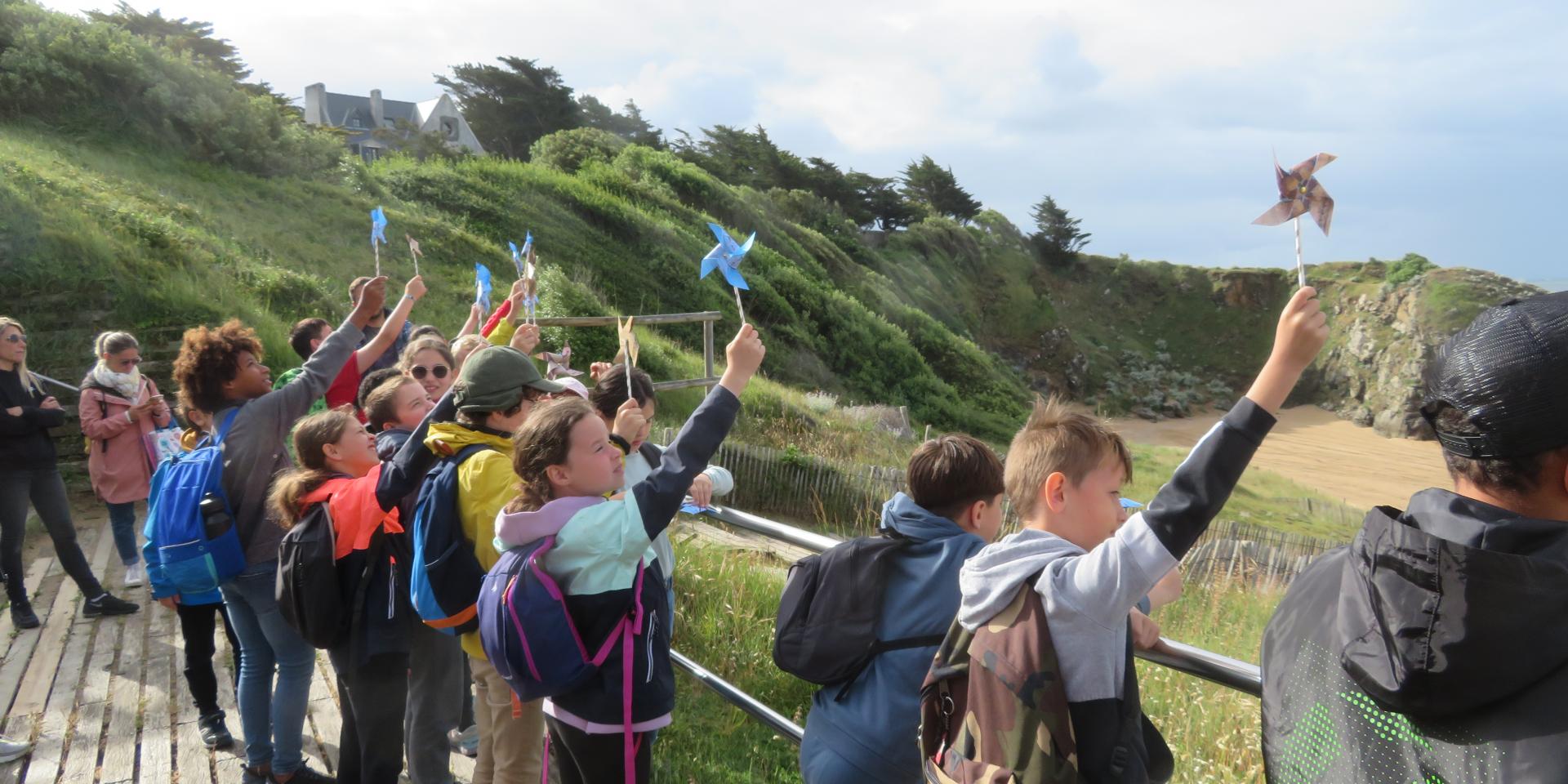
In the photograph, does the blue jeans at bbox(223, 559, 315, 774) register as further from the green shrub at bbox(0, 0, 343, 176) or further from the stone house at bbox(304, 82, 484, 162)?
the stone house at bbox(304, 82, 484, 162)

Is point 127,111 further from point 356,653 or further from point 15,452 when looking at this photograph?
point 356,653

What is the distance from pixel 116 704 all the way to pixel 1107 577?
4.94m

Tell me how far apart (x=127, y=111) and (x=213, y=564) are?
58.3 feet

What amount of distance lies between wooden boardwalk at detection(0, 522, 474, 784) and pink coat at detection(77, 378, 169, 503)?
0.73 metres

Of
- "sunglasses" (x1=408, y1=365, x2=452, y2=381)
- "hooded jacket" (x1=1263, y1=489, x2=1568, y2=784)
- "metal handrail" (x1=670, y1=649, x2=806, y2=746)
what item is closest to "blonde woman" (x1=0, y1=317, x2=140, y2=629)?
"sunglasses" (x1=408, y1=365, x2=452, y2=381)

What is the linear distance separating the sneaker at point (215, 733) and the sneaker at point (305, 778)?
578 mm

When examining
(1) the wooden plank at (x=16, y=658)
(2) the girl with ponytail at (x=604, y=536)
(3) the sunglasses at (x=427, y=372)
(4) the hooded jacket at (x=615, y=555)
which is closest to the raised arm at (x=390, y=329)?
(3) the sunglasses at (x=427, y=372)

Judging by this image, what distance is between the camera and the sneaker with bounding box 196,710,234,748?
409 cm

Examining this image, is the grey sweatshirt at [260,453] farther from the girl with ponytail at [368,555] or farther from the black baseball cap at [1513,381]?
the black baseball cap at [1513,381]

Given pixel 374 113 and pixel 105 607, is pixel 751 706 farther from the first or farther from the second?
pixel 374 113

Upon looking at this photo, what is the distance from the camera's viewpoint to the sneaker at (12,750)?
4.00 metres

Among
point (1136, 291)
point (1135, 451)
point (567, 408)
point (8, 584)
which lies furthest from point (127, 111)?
point (1136, 291)

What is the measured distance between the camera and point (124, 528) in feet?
19.8

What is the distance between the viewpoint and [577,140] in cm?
3116
